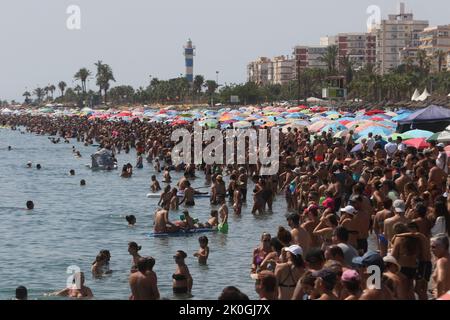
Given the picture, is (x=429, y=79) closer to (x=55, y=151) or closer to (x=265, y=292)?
(x=55, y=151)

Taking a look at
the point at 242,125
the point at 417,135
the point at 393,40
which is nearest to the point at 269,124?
the point at 242,125

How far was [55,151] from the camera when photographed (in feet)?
198

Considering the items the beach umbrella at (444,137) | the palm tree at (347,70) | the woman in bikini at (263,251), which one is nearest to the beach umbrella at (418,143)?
the beach umbrella at (444,137)

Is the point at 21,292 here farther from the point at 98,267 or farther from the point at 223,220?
the point at 223,220

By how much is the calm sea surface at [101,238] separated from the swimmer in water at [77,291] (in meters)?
0.38

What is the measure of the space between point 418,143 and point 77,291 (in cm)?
1412

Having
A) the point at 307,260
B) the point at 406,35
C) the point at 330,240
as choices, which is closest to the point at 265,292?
the point at 307,260

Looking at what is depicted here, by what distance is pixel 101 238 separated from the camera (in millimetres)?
21203

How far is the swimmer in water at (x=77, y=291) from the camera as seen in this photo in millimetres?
13969

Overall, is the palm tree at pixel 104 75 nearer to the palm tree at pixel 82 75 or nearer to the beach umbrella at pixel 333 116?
the palm tree at pixel 82 75

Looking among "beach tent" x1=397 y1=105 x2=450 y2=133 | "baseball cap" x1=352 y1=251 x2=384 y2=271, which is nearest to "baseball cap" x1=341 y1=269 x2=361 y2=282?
"baseball cap" x1=352 y1=251 x2=384 y2=271

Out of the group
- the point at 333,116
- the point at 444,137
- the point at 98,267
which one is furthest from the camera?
the point at 333,116

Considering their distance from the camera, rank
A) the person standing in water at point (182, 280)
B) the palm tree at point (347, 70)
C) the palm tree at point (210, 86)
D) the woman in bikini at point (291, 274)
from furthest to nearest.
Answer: the palm tree at point (210, 86), the palm tree at point (347, 70), the person standing in water at point (182, 280), the woman in bikini at point (291, 274)

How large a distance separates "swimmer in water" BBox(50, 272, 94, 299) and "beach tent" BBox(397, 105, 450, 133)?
1807 cm
